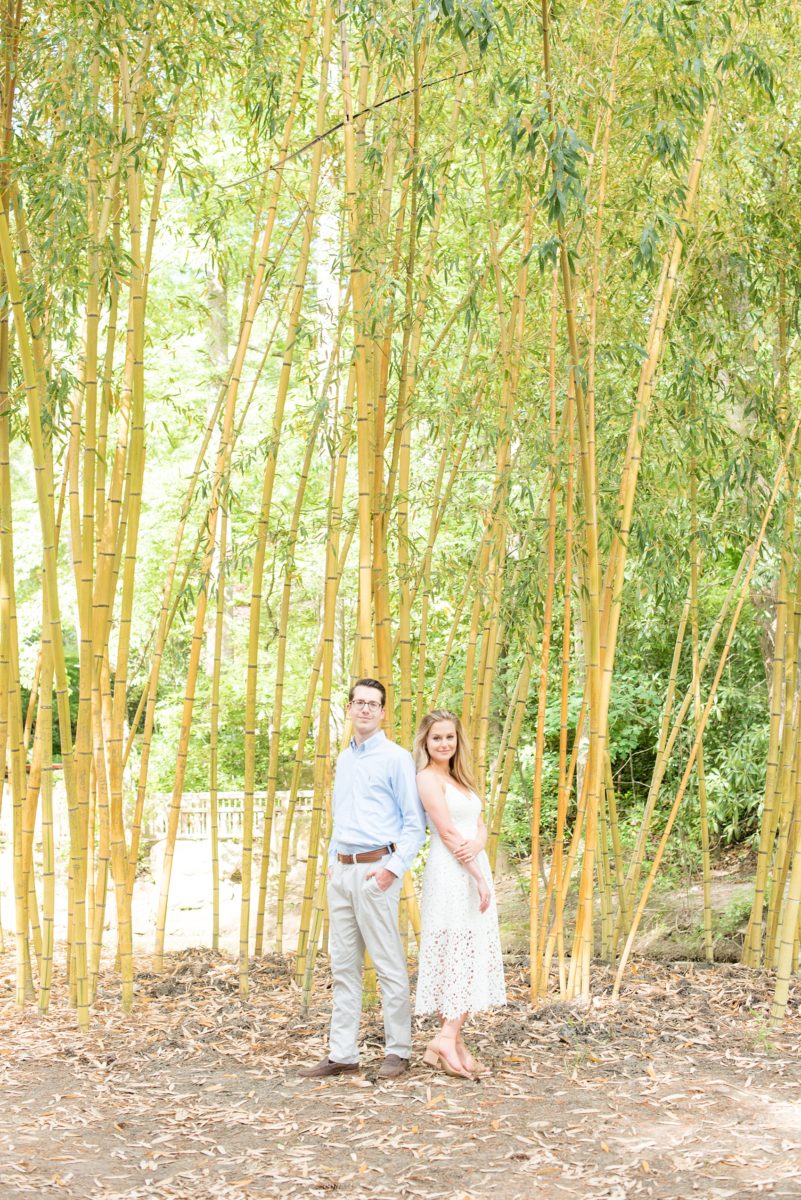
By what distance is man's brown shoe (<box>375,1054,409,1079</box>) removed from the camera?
10.1 feet

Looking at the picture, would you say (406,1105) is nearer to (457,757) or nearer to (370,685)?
(457,757)

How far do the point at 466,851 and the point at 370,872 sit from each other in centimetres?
25

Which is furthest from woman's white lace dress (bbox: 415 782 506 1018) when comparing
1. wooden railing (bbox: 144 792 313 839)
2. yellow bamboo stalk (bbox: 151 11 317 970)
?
wooden railing (bbox: 144 792 313 839)

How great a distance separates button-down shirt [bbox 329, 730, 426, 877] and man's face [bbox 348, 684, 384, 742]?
0.04m

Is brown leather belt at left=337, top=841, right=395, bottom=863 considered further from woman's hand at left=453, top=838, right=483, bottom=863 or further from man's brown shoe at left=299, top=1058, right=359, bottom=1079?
man's brown shoe at left=299, top=1058, right=359, bottom=1079

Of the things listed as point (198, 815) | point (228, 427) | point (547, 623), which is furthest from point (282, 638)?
point (198, 815)

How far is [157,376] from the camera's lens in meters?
8.62

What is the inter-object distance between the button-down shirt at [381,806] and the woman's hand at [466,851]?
3.9 inches

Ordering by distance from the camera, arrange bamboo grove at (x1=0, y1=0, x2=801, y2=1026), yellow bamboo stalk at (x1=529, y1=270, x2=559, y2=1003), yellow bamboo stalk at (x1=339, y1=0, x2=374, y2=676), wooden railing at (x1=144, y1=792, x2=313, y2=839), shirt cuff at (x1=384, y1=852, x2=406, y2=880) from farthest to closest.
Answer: wooden railing at (x1=144, y1=792, x2=313, y2=839) → yellow bamboo stalk at (x1=529, y1=270, x2=559, y2=1003) → bamboo grove at (x1=0, y1=0, x2=801, y2=1026) → yellow bamboo stalk at (x1=339, y1=0, x2=374, y2=676) → shirt cuff at (x1=384, y1=852, x2=406, y2=880)

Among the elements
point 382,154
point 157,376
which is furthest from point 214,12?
point 157,376

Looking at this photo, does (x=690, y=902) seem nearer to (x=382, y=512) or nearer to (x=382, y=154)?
(x=382, y=512)

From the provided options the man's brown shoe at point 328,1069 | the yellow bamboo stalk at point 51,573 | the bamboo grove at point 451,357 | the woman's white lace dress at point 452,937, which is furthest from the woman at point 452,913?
the yellow bamboo stalk at point 51,573

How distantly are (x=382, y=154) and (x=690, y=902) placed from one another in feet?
12.3

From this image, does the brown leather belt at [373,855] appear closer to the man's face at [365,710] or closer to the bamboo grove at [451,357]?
the man's face at [365,710]
